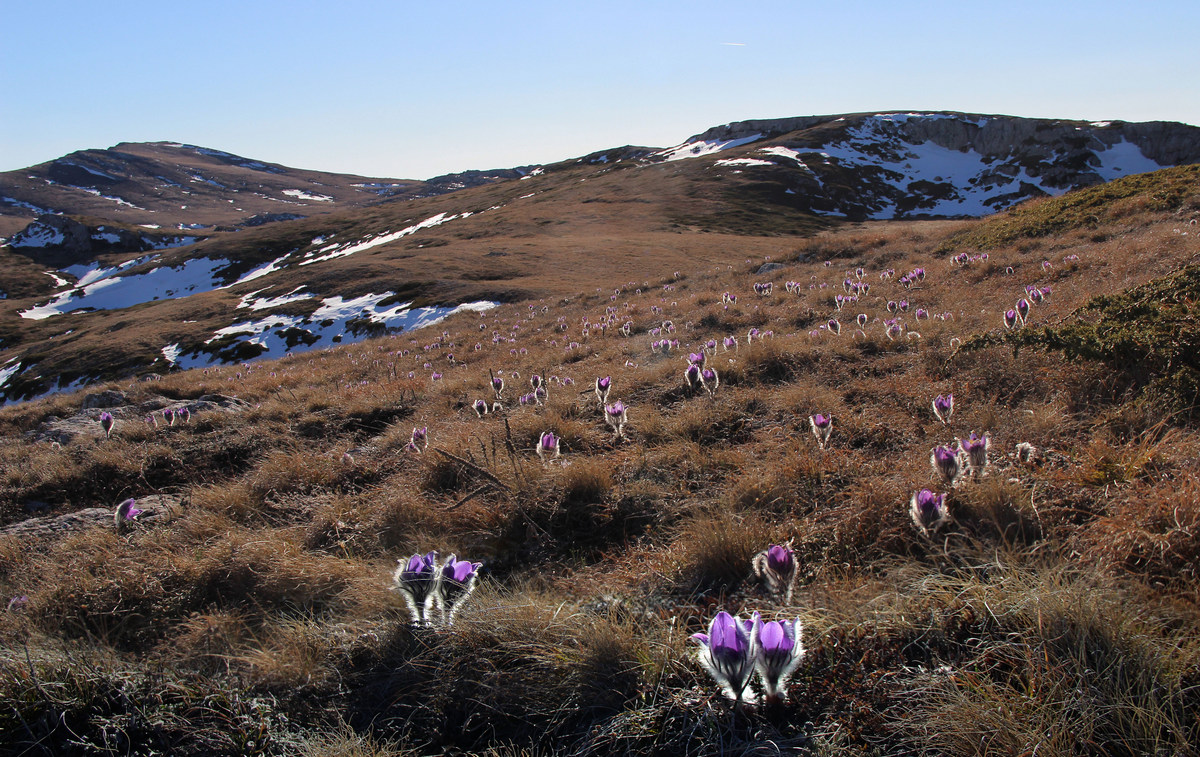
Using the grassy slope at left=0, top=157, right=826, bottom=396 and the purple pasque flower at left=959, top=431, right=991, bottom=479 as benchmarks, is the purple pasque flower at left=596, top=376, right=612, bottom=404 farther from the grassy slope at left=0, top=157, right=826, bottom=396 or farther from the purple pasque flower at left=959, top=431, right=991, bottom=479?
the grassy slope at left=0, top=157, right=826, bottom=396

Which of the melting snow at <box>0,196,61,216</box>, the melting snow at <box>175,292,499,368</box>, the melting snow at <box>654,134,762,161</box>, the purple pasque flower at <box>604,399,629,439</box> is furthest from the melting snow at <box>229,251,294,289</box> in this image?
the melting snow at <box>0,196,61,216</box>

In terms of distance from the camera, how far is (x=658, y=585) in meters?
2.79

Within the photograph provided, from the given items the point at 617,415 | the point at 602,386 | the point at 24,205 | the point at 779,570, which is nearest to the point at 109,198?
the point at 24,205

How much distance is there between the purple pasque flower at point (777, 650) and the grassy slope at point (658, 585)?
0.68ft

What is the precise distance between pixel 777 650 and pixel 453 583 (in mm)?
1406

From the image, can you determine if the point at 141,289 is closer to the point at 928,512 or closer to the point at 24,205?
the point at 928,512

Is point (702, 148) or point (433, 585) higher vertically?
point (702, 148)

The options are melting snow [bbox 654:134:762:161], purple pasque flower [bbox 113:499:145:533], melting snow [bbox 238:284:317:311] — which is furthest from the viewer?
melting snow [bbox 654:134:762:161]

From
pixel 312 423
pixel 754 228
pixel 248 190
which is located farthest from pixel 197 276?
pixel 248 190

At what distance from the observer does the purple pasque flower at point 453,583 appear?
8.17ft

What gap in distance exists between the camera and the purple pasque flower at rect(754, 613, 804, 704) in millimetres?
1767

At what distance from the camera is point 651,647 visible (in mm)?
2154

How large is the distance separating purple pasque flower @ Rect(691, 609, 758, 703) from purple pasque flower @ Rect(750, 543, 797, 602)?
0.46 meters

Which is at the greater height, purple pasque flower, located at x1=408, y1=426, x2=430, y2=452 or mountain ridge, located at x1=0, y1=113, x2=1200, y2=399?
mountain ridge, located at x1=0, y1=113, x2=1200, y2=399
